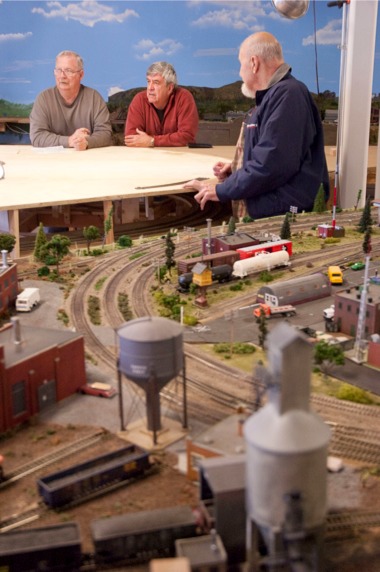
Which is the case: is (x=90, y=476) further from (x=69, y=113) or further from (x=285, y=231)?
(x=69, y=113)

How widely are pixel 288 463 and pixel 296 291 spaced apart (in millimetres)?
10330

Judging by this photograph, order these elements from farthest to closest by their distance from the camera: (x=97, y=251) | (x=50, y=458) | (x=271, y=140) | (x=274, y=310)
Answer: (x=271, y=140) → (x=97, y=251) → (x=274, y=310) → (x=50, y=458)

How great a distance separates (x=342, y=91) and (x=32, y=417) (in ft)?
68.8

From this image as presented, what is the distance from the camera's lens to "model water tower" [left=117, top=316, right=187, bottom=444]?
33.9ft

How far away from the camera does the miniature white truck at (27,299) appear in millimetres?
16453

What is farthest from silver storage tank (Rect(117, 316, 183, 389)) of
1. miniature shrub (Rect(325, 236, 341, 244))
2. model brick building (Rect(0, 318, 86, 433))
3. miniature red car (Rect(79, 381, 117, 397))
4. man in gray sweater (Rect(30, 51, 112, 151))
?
man in gray sweater (Rect(30, 51, 112, 151))

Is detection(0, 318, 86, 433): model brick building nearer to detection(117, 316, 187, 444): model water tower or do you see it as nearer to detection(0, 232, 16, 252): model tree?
detection(117, 316, 187, 444): model water tower

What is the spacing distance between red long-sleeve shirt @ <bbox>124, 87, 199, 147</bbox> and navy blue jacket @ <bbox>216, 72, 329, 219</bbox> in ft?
34.3

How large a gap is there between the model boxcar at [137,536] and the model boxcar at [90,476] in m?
1.00

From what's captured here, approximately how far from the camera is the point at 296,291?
56.7ft

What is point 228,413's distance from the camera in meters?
11.9

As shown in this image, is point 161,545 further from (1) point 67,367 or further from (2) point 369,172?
(2) point 369,172

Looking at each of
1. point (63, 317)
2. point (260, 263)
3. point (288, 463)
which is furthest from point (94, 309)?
point (288, 463)

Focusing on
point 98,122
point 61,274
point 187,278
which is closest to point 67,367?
point 187,278
